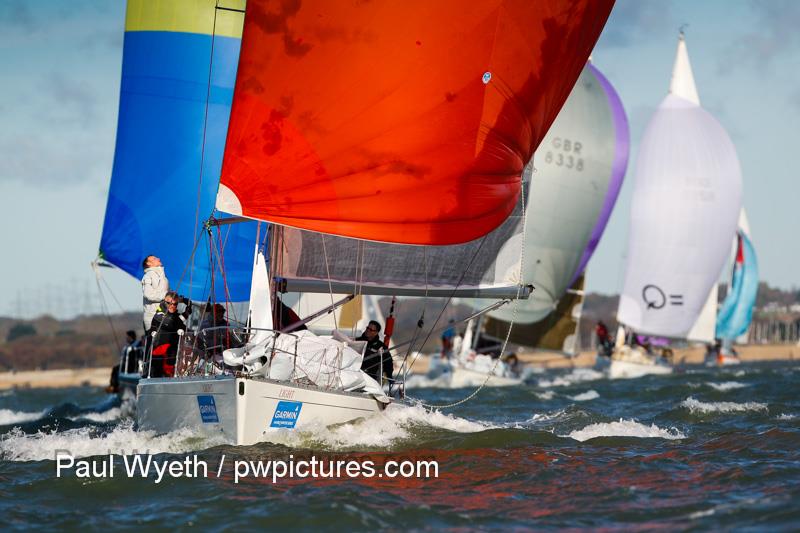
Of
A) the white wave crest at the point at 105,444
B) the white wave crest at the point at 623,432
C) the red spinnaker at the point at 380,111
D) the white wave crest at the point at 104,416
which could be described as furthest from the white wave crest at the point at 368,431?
the white wave crest at the point at 104,416

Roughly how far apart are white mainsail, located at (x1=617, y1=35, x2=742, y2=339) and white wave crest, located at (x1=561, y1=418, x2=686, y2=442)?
25352 millimetres

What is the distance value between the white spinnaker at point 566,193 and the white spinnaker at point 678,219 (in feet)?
20.6

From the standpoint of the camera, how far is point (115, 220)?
21266 millimetres

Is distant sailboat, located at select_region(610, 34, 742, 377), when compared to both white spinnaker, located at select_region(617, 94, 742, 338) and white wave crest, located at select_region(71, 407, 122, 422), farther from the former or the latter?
white wave crest, located at select_region(71, 407, 122, 422)

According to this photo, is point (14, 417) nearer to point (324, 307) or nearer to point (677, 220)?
point (324, 307)

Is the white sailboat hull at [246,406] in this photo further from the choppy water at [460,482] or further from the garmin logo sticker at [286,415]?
the choppy water at [460,482]

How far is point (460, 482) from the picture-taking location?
32.8ft

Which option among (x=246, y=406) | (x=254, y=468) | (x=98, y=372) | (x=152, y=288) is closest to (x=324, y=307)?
(x=152, y=288)

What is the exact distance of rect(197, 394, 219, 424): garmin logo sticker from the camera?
1102cm

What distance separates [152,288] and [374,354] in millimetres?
3506

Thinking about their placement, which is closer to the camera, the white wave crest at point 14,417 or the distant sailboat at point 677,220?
the white wave crest at point 14,417

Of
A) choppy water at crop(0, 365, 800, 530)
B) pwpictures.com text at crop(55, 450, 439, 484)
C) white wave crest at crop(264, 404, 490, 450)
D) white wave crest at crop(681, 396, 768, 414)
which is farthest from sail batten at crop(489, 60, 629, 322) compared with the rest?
pwpictures.com text at crop(55, 450, 439, 484)

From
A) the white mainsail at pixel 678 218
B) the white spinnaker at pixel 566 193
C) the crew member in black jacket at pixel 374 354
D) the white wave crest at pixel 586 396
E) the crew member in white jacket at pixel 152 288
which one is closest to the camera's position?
the crew member in black jacket at pixel 374 354

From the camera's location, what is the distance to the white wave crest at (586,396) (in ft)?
75.8
